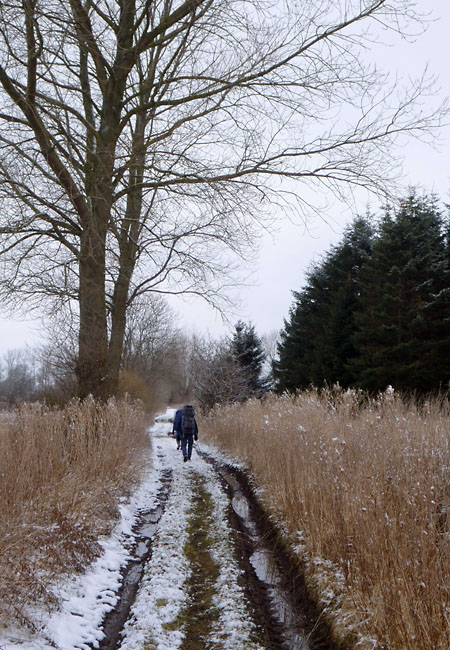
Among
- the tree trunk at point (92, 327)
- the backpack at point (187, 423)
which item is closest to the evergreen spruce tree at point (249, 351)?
the backpack at point (187, 423)

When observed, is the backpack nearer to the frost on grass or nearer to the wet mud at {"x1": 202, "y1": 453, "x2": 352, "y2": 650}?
the wet mud at {"x1": 202, "y1": 453, "x2": 352, "y2": 650}

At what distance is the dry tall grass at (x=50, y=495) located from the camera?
3.75 m

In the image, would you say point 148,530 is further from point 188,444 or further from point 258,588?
point 188,444

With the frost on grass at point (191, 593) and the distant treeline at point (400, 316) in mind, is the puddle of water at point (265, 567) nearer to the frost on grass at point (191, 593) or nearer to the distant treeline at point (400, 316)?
the frost on grass at point (191, 593)

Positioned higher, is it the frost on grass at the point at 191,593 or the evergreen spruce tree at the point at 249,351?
the evergreen spruce tree at the point at 249,351

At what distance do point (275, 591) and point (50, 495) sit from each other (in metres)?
2.37

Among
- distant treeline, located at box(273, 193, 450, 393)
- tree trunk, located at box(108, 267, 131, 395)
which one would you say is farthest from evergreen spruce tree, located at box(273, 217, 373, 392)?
tree trunk, located at box(108, 267, 131, 395)

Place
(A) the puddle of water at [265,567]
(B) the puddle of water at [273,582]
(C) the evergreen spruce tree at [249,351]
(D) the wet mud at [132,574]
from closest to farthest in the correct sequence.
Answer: (D) the wet mud at [132,574], (B) the puddle of water at [273,582], (A) the puddle of water at [265,567], (C) the evergreen spruce tree at [249,351]

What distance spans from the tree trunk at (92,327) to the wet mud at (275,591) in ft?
12.2

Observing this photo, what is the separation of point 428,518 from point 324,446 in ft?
7.71

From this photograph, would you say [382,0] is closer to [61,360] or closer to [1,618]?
[1,618]

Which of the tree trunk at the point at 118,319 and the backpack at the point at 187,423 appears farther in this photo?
the backpack at the point at 187,423

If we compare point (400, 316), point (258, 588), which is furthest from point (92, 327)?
point (400, 316)

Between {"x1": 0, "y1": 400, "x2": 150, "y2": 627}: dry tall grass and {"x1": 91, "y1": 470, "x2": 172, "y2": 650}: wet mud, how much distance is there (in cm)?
43
